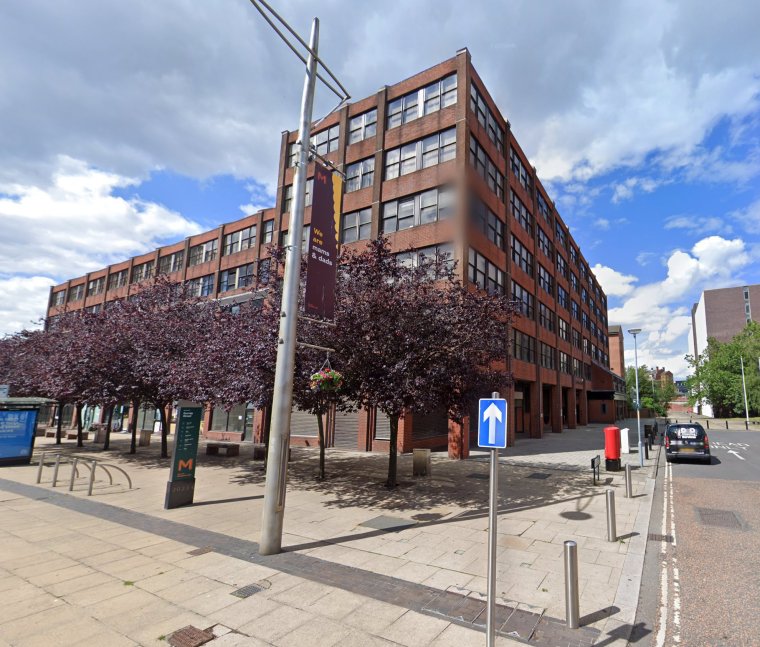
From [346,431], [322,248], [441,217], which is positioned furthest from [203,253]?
[322,248]

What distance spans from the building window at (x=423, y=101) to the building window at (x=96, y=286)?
41.6m

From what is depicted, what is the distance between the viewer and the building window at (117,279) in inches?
1879

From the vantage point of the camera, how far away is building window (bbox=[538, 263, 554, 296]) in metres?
33.5

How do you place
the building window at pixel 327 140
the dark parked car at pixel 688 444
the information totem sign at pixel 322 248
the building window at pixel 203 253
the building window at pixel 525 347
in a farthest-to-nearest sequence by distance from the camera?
1. the building window at pixel 203 253
2. the building window at pixel 525 347
3. the building window at pixel 327 140
4. the dark parked car at pixel 688 444
5. the information totem sign at pixel 322 248

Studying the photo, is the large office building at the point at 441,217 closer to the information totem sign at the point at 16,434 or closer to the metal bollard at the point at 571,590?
the information totem sign at the point at 16,434

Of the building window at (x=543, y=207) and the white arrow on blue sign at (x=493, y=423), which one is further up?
the building window at (x=543, y=207)

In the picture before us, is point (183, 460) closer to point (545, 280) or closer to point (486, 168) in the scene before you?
point (486, 168)

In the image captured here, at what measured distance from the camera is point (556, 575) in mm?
6461

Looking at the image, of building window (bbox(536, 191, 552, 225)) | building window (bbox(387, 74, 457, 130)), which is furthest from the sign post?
building window (bbox(536, 191, 552, 225))

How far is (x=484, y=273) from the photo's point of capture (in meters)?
23.3

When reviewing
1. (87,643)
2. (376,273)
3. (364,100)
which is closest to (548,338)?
(364,100)

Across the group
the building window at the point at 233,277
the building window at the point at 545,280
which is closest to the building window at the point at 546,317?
the building window at the point at 545,280

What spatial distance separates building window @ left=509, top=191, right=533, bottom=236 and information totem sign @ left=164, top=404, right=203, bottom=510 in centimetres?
2335

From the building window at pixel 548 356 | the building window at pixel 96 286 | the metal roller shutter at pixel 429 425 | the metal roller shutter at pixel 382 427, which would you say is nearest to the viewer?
the metal roller shutter at pixel 429 425
